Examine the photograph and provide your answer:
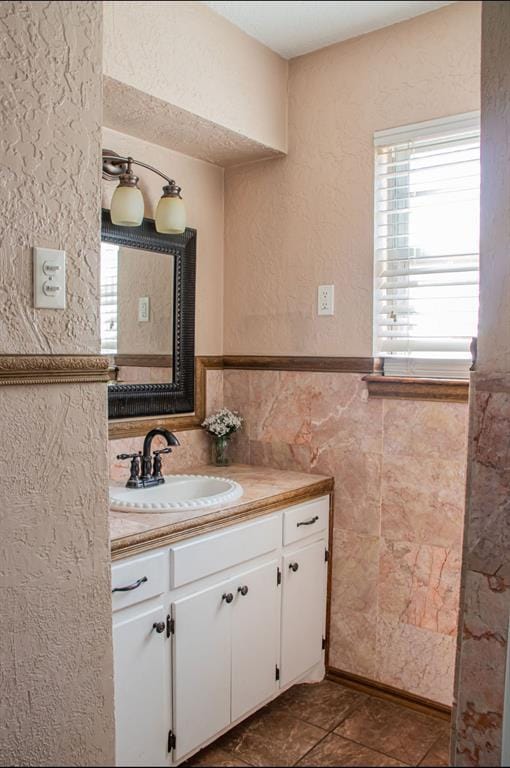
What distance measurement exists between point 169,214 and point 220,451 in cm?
66

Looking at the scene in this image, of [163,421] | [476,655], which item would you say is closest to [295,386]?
[163,421]

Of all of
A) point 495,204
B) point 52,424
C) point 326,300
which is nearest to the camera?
point 495,204

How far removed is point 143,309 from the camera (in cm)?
136

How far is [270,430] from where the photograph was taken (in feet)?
5.76

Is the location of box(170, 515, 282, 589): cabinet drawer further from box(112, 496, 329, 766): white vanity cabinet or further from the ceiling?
the ceiling

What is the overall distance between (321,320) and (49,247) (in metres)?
1.00

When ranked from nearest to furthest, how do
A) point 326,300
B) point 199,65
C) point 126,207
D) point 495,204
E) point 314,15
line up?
1. point 314,15
2. point 495,204
3. point 199,65
4. point 126,207
5. point 326,300

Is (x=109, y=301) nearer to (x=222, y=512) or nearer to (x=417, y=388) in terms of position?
(x=222, y=512)

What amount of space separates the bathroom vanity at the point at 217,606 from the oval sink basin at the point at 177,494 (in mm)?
17

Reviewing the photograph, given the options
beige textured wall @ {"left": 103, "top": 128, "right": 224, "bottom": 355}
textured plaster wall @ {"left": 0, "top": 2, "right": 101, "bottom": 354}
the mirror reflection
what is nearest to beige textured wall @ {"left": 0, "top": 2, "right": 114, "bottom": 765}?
textured plaster wall @ {"left": 0, "top": 2, "right": 101, "bottom": 354}

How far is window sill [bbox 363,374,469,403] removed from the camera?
143cm

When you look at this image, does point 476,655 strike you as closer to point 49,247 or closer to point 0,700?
point 0,700

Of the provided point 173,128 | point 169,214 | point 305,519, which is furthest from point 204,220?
point 305,519

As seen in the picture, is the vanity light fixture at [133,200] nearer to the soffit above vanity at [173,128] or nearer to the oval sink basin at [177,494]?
the soffit above vanity at [173,128]
